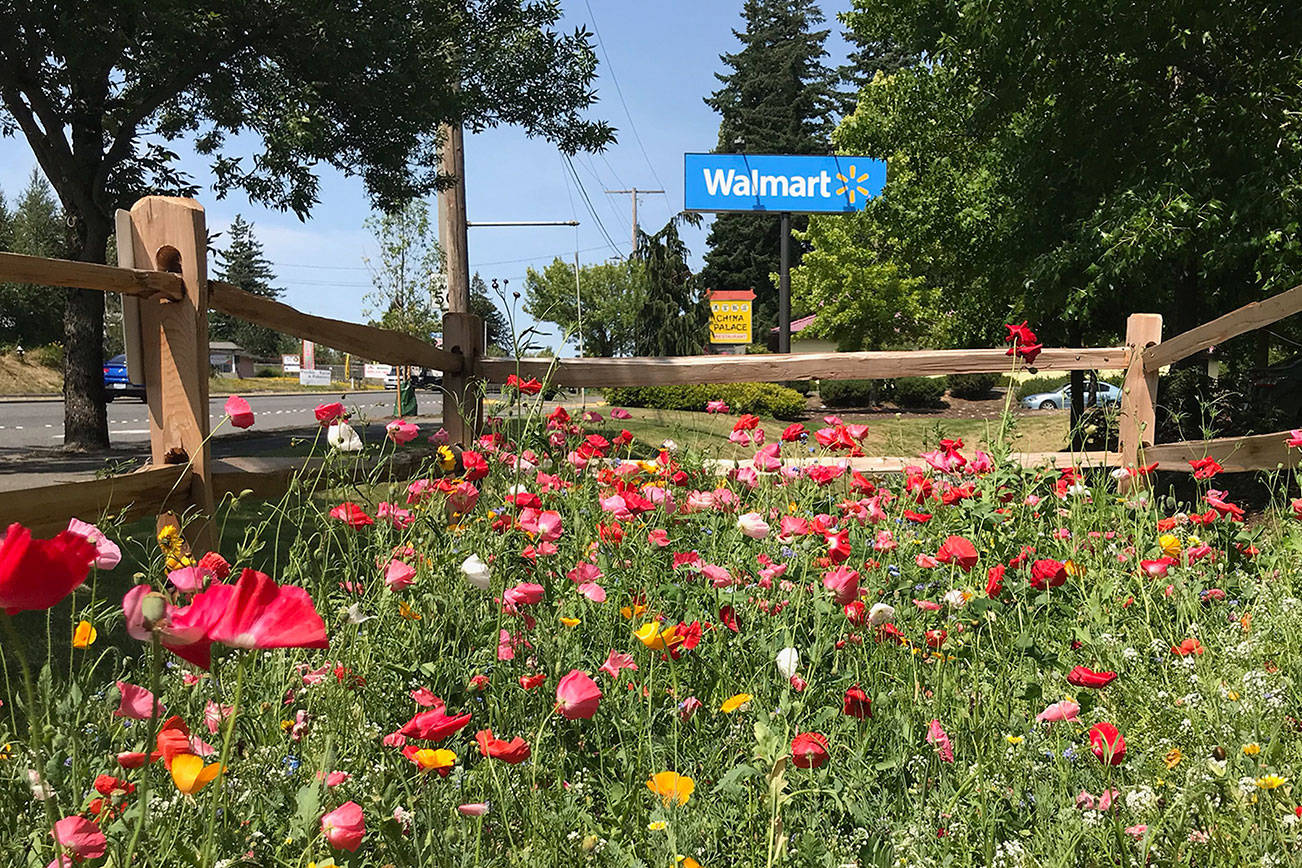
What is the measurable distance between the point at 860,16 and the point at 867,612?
43.3 feet

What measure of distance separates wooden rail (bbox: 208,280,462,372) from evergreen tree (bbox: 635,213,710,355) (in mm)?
30884

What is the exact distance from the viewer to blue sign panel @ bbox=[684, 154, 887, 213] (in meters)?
14.5

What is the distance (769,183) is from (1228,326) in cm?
1099

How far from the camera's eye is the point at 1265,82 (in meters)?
8.37

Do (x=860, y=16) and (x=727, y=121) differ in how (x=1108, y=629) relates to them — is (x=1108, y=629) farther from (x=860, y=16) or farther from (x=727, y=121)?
(x=727, y=121)

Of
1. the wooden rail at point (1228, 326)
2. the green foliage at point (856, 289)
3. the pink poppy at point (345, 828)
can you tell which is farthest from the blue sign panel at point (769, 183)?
the green foliage at point (856, 289)

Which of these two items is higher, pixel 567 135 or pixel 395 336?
pixel 567 135

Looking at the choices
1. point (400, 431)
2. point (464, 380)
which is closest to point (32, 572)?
point (400, 431)

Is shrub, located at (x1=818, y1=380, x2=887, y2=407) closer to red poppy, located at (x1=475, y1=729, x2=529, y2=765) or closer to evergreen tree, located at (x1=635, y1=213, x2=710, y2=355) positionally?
evergreen tree, located at (x1=635, y1=213, x2=710, y2=355)

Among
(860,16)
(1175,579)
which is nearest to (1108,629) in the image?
(1175,579)

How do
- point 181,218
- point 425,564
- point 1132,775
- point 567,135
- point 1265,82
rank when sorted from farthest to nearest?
point 567,135
point 1265,82
point 181,218
point 425,564
point 1132,775

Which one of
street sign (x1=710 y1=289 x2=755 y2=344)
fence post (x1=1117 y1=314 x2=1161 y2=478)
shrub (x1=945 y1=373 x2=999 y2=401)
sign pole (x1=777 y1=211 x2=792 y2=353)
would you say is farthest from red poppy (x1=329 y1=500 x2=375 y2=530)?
shrub (x1=945 y1=373 x2=999 y2=401)

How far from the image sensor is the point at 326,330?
3248mm

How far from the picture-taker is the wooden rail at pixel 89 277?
210 cm
